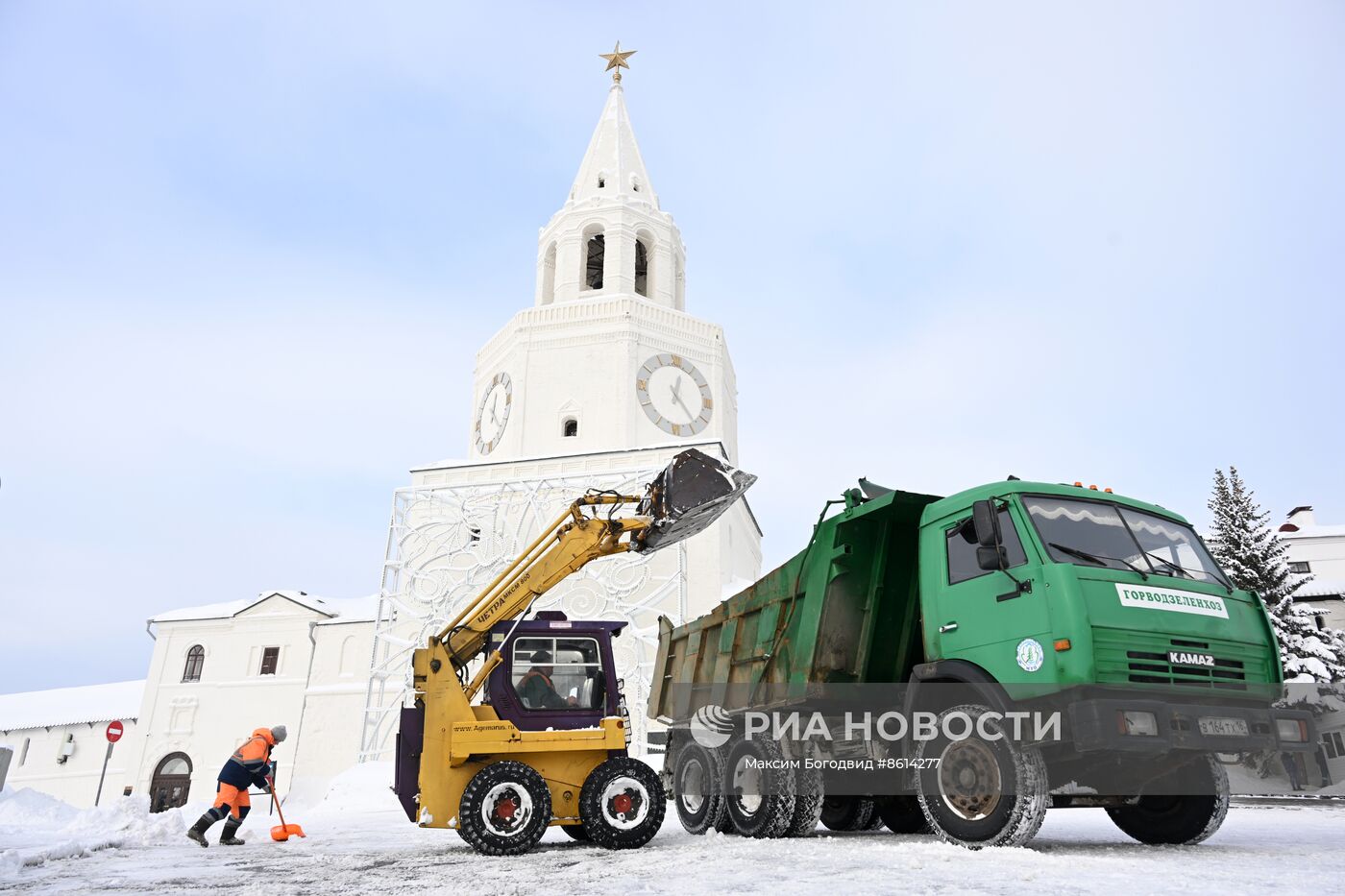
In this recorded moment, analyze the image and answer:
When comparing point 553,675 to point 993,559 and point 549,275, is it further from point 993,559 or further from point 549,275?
point 549,275

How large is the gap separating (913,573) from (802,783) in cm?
241

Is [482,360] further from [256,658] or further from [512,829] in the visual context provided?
[512,829]

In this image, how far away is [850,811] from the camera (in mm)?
9844

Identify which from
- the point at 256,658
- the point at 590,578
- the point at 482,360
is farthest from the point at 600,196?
the point at 256,658

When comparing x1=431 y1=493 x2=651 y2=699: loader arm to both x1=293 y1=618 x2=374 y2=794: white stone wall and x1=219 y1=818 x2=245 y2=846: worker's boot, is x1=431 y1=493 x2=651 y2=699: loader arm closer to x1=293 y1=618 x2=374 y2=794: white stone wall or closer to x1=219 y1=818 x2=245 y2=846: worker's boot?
x1=219 y1=818 x2=245 y2=846: worker's boot

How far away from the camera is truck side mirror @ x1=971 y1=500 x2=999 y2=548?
7062mm

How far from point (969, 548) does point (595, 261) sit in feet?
105

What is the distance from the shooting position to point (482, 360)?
36.8 meters

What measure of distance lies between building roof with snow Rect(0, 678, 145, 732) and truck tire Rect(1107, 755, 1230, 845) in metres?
44.9

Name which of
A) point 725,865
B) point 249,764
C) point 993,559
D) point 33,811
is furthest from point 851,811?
point 33,811

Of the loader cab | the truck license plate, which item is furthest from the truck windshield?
the loader cab

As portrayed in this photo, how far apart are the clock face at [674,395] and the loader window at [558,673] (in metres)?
22.7

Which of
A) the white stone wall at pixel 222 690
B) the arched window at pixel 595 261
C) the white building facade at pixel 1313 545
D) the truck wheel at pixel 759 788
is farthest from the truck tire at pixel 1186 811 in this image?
the white building facade at pixel 1313 545

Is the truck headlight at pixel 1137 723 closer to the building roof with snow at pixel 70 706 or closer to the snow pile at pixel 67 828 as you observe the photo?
the snow pile at pixel 67 828
